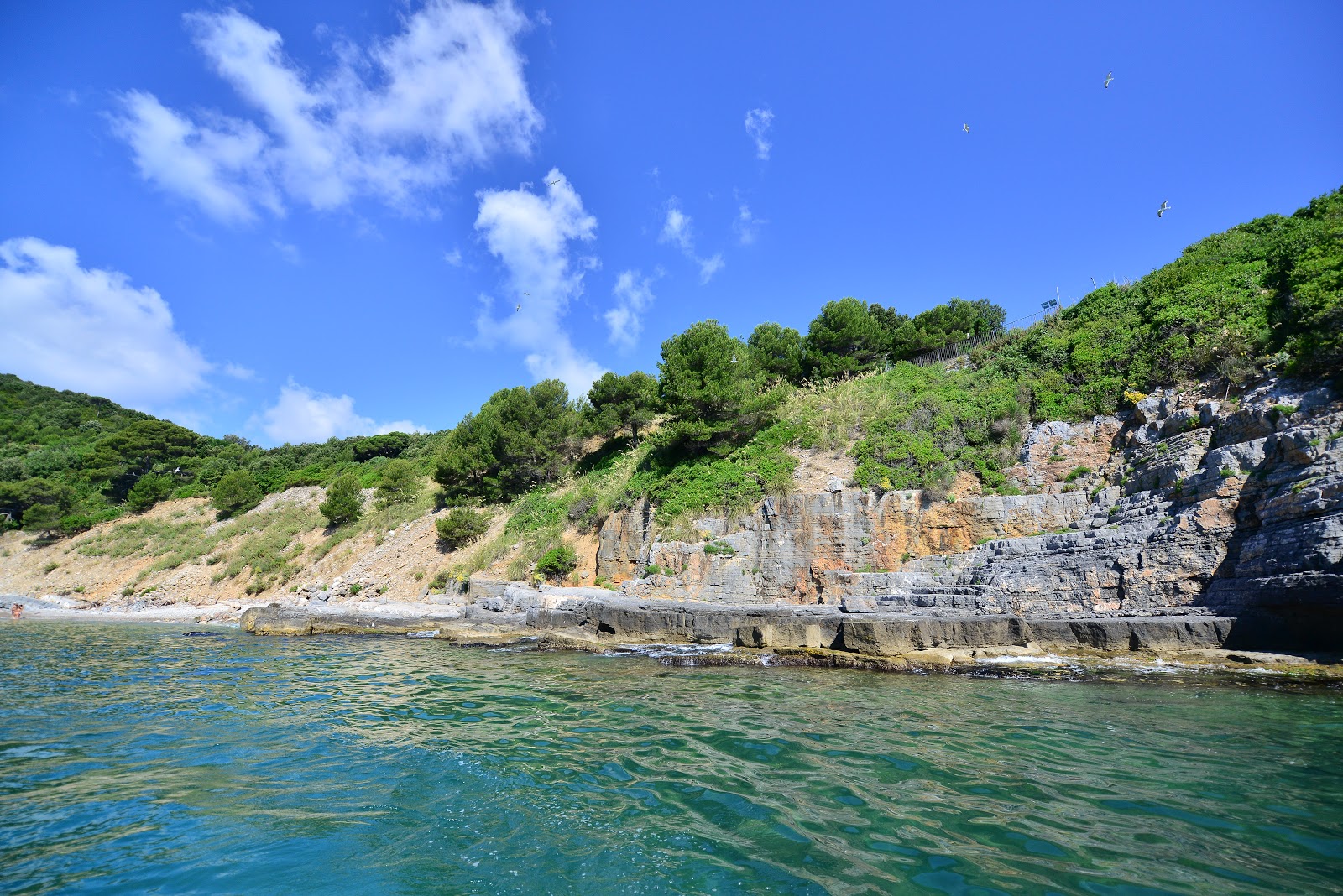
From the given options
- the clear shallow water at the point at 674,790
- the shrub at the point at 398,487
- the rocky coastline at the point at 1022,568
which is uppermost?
the shrub at the point at 398,487

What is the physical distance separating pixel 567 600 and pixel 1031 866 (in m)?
15.8

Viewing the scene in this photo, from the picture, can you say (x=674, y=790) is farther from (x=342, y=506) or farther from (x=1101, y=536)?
(x=342, y=506)

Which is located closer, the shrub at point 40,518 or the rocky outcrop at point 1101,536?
the rocky outcrop at point 1101,536

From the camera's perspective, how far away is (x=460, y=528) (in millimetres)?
29719

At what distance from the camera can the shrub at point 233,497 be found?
41.8 m

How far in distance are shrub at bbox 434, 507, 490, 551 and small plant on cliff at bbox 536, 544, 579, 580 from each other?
7.27 m

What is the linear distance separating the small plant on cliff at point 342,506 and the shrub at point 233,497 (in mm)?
10355

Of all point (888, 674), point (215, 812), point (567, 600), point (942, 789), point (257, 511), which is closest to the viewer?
point (215, 812)

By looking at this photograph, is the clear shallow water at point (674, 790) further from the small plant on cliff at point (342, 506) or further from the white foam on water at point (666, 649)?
the small plant on cliff at point (342, 506)

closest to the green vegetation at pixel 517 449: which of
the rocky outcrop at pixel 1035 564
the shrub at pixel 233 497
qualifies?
the rocky outcrop at pixel 1035 564

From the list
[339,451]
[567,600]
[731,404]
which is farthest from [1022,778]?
[339,451]

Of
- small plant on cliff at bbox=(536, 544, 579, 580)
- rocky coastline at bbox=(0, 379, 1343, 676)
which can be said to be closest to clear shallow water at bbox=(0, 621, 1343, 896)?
rocky coastline at bbox=(0, 379, 1343, 676)

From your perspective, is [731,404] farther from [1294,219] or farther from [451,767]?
[1294,219]

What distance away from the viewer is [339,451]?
54625 millimetres
